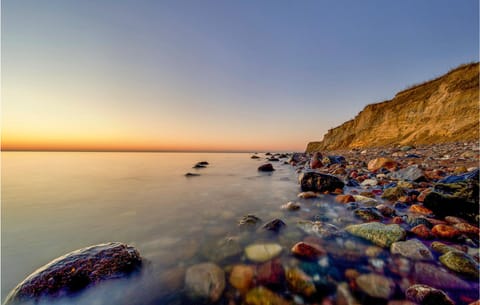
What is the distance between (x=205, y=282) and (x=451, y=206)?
4.25 metres

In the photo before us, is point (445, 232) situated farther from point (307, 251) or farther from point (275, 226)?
point (275, 226)

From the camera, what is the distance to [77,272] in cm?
183

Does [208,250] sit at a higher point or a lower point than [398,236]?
lower

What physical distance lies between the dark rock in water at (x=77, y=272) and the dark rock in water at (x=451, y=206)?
16.4ft

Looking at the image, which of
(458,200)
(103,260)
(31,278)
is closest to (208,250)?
(103,260)

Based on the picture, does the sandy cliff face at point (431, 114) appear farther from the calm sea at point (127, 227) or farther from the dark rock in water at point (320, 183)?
the calm sea at point (127, 227)

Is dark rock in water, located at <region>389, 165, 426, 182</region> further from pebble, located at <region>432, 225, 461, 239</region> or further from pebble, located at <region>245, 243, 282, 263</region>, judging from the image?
pebble, located at <region>245, 243, 282, 263</region>

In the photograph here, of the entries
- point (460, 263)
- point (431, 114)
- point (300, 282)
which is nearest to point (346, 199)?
point (460, 263)

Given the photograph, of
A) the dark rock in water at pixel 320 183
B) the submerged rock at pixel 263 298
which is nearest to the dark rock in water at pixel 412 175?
the dark rock in water at pixel 320 183

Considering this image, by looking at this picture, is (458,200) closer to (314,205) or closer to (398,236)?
(398,236)

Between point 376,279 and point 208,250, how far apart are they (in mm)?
1967

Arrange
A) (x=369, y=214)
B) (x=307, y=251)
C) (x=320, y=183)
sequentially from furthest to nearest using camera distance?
(x=320, y=183), (x=369, y=214), (x=307, y=251)

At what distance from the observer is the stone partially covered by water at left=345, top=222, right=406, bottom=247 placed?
2.33m

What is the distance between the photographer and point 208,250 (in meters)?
2.37
